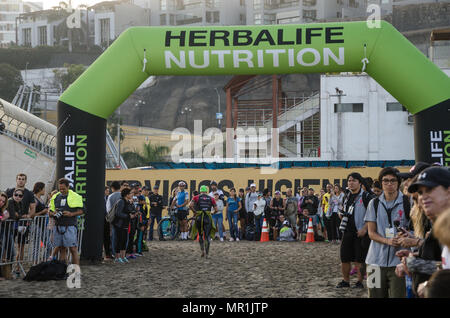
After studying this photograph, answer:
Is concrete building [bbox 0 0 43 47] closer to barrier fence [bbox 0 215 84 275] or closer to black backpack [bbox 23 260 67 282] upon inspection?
barrier fence [bbox 0 215 84 275]

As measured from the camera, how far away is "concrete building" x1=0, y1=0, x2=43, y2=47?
484 feet

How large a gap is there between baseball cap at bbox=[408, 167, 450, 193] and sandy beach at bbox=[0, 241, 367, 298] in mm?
5384

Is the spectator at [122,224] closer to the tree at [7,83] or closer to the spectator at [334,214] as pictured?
the spectator at [334,214]

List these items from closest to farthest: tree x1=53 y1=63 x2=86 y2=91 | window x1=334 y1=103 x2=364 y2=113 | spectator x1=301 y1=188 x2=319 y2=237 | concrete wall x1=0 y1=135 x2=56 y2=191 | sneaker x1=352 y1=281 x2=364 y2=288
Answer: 1. sneaker x1=352 y1=281 x2=364 y2=288
2. spectator x1=301 y1=188 x2=319 y2=237
3. concrete wall x1=0 y1=135 x2=56 y2=191
4. window x1=334 y1=103 x2=364 y2=113
5. tree x1=53 y1=63 x2=86 y2=91

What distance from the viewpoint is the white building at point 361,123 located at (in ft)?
142

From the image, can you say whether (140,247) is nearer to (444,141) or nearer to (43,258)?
(43,258)

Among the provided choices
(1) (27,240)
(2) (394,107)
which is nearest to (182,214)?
(1) (27,240)

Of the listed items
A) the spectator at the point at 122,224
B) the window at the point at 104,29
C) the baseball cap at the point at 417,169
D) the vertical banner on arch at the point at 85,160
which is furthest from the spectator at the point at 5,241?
the window at the point at 104,29

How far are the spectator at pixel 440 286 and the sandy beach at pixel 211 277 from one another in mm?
6101

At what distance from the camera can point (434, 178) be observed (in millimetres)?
4004

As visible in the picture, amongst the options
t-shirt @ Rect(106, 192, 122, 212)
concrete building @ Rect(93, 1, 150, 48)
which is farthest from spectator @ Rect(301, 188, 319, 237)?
concrete building @ Rect(93, 1, 150, 48)

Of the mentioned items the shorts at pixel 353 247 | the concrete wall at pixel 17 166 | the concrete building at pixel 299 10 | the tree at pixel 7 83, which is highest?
the concrete building at pixel 299 10
